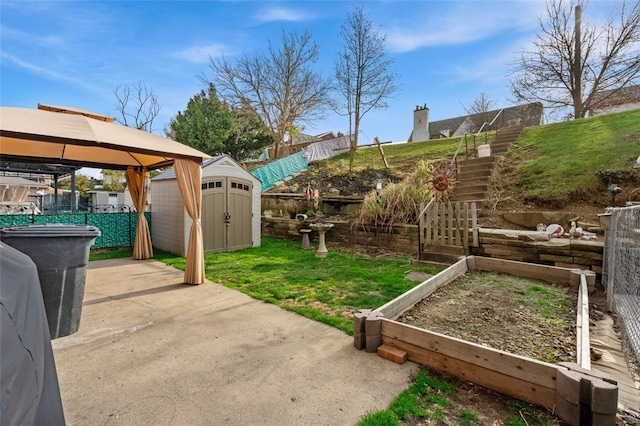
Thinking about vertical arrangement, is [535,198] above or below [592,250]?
above

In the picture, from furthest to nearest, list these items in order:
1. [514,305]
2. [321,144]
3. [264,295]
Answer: [321,144] → [264,295] → [514,305]

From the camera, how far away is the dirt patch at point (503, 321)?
1888mm

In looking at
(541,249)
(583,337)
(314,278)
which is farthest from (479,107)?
(583,337)

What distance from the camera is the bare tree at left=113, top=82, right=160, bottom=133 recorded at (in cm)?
1838

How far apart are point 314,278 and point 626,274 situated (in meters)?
3.81

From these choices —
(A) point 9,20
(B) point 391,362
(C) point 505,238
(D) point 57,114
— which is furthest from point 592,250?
(A) point 9,20

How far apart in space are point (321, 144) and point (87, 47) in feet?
40.6

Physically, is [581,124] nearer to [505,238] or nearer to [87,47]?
[505,238]

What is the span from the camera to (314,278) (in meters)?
4.90

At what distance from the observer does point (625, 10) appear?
1220 centimetres

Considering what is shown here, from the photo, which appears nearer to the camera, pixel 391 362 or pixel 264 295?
pixel 391 362

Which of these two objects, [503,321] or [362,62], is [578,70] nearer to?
[362,62]

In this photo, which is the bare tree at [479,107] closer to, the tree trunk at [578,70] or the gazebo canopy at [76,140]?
the tree trunk at [578,70]

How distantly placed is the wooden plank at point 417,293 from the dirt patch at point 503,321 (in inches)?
2.8
